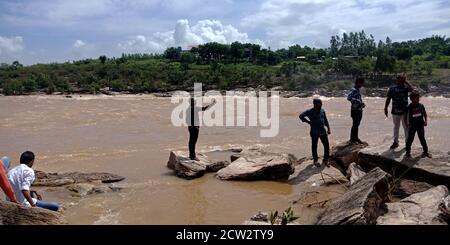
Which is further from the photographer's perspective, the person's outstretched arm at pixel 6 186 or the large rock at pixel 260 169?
the large rock at pixel 260 169

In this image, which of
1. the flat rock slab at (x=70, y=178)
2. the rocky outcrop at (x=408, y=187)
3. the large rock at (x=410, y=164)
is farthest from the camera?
the flat rock slab at (x=70, y=178)

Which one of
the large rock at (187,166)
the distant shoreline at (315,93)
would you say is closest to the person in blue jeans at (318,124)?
the large rock at (187,166)

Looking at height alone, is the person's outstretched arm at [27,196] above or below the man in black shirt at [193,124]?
below

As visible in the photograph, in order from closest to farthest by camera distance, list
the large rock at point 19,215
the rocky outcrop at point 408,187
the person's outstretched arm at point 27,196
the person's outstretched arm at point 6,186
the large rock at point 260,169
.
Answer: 1. the large rock at point 19,215
2. the person's outstretched arm at point 6,186
3. the person's outstretched arm at point 27,196
4. the rocky outcrop at point 408,187
5. the large rock at point 260,169

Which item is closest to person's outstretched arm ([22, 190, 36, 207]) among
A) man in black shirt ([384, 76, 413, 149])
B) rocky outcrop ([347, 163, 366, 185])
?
rocky outcrop ([347, 163, 366, 185])

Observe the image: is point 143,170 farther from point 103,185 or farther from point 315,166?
point 315,166

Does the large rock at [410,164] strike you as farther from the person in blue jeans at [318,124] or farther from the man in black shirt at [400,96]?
the person in blue jeans at [318,124]

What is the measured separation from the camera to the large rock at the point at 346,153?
919 centimetres

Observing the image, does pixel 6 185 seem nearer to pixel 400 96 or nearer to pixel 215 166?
pixel 215 166

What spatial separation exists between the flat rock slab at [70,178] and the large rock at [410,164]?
5030 mm

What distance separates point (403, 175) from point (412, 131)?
83 centimetres

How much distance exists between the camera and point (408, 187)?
730cm

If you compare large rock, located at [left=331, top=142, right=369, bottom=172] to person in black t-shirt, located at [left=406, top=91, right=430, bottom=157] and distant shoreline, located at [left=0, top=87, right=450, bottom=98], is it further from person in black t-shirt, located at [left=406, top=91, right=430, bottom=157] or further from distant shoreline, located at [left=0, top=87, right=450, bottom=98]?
distant shoreline, located at [left=0, top=87, right=450, bottom=98]

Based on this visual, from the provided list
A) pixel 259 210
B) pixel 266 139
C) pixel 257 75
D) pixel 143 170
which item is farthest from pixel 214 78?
pixel 259 210
